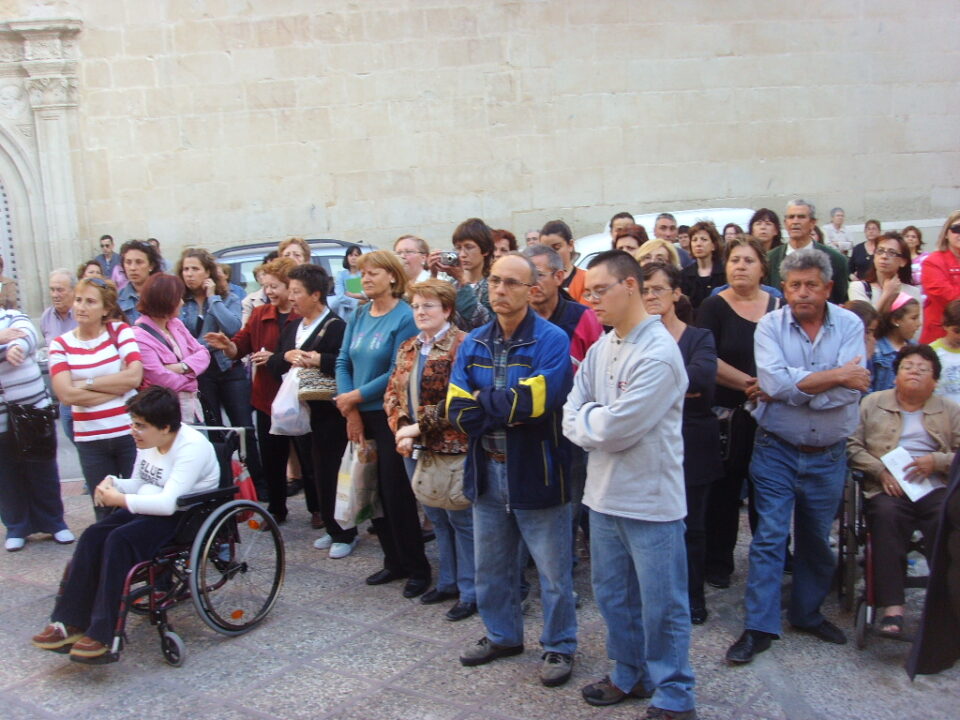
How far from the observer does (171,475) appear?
4.55 m

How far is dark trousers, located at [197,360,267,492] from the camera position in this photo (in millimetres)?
6770

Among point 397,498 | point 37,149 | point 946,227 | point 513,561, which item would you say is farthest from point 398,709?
point 37,149

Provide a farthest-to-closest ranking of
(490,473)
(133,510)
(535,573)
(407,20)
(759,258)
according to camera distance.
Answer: (407,20) → (535,573) → (759,258) → (133,510) → (490,473)

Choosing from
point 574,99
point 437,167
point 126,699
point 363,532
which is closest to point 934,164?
point 574,99

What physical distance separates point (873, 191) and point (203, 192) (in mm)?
10869

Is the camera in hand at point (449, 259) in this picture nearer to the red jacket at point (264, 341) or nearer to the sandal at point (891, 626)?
the red jacket at point (264, 341)

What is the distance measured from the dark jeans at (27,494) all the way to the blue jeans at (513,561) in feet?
11.7

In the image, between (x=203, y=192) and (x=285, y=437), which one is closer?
(x=285, y=437)

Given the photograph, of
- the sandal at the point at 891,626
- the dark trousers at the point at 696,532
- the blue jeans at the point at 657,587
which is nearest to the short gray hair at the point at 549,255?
the dark trousers at the point at 696,532

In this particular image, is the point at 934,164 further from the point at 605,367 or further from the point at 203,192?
the point at 605,367

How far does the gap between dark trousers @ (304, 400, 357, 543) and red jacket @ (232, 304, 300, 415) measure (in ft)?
2.34

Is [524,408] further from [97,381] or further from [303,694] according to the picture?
[97,381]

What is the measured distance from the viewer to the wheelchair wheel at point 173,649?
438 centimetres

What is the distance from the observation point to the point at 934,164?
15.3 metres
